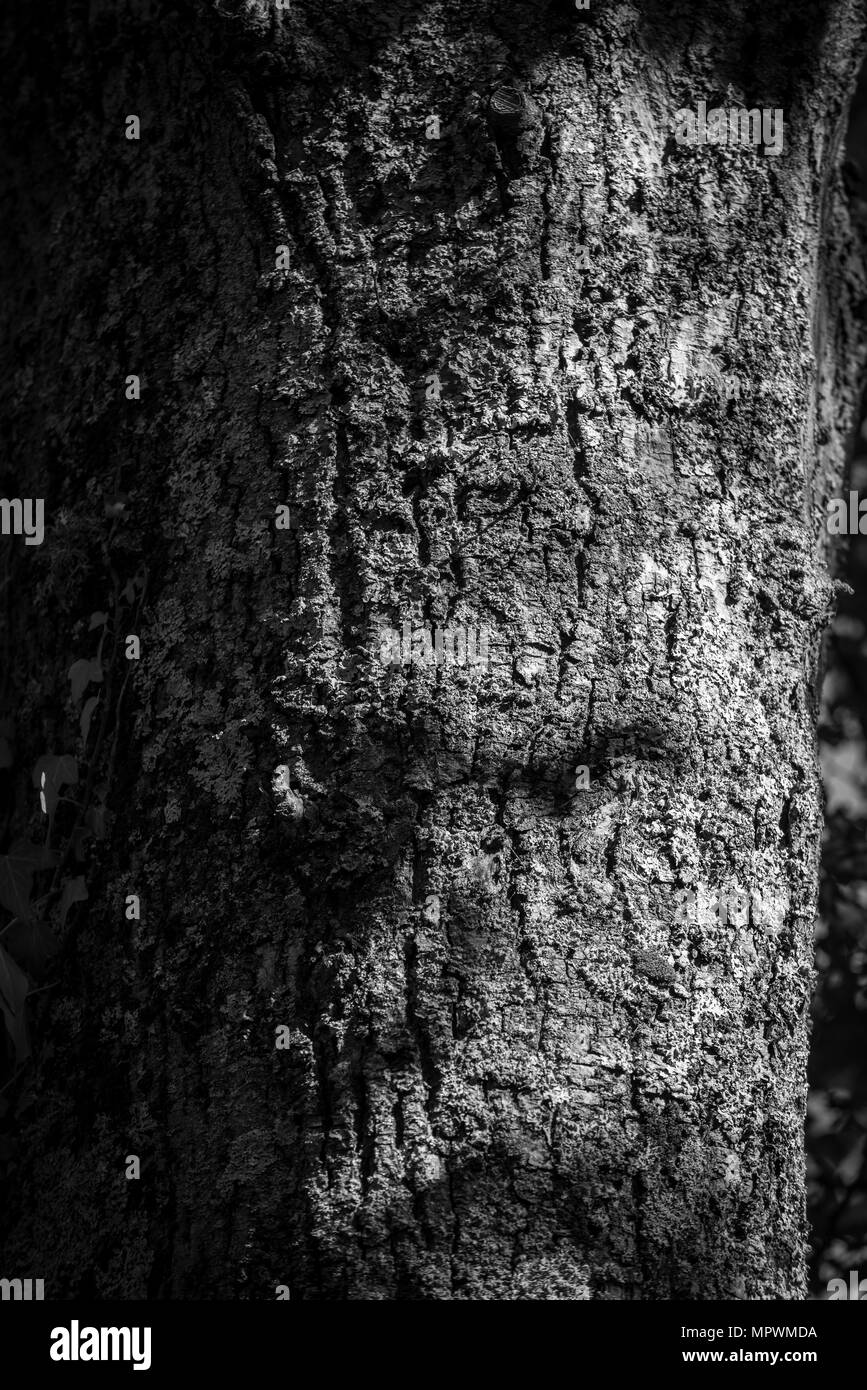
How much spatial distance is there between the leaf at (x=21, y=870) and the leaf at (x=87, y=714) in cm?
17

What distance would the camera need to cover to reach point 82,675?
1600mm

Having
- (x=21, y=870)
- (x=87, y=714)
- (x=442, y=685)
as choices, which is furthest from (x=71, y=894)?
(x=442, y=685)

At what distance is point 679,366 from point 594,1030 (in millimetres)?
805

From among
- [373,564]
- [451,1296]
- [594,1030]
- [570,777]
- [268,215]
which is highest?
[268,215]

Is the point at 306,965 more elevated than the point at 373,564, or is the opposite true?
the point at 373,564

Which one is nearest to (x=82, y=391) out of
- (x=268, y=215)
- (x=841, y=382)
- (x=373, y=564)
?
(x=268, y=215)

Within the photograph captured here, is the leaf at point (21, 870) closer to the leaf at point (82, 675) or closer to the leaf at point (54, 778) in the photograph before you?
the leaf at point (54, 778)

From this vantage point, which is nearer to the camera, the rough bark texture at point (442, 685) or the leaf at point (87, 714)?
the rough bark texture at point (442, 685)

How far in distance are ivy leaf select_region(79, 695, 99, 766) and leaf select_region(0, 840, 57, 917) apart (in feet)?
0.55

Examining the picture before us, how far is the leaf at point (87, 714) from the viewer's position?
158cm

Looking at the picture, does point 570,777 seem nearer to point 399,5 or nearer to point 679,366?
point 679,366

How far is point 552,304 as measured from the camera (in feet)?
4.64

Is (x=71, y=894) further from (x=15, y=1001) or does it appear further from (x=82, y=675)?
(x=82, y=675)

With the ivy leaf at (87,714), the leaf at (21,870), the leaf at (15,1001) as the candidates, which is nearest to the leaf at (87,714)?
the ivy leaf at (87,714)
